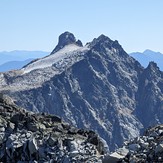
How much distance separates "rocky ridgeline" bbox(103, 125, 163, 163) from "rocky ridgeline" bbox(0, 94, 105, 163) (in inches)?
95.3

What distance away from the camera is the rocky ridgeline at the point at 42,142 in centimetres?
4511

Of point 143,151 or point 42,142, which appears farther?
point 42,142

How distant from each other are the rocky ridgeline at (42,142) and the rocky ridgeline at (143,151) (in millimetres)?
2422

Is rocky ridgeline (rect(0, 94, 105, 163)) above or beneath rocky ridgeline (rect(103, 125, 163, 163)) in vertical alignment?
above

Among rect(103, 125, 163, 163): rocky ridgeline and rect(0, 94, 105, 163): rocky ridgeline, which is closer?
rect(103, 125, 163, 163): rocky ridgeline

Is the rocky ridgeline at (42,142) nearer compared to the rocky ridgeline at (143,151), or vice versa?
the rocky ridgeline at (143,151)

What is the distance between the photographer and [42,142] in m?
47.7

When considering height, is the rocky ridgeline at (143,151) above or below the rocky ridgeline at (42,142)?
below

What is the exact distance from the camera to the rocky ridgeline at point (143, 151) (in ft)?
121

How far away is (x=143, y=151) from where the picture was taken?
38.6 m

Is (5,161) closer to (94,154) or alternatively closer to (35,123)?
(35,123)

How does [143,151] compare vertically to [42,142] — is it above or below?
below

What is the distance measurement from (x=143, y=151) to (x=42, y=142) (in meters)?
12.8

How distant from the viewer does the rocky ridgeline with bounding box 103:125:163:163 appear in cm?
3697
